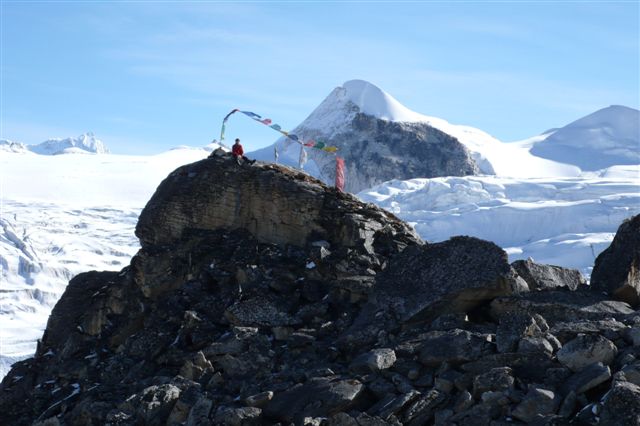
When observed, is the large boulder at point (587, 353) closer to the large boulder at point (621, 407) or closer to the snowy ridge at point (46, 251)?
the large boulder at point (621, 407)

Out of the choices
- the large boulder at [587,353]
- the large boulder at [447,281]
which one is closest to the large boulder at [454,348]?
the large boulder at [587,353]

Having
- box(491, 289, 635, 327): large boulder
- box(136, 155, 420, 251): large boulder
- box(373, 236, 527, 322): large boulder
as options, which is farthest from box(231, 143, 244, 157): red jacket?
box(491, 289, 635, 327): large boulder

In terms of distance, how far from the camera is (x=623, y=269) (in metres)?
19.7

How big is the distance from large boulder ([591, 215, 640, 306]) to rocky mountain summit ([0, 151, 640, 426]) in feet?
0.09

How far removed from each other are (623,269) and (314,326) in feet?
18.1

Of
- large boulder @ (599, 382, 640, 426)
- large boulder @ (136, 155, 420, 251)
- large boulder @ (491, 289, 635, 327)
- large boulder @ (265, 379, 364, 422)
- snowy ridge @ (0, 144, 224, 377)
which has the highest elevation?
large boulder @ (136, 155, 420, 251)

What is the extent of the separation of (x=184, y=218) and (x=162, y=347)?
4.52 metres

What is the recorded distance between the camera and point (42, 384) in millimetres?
21531

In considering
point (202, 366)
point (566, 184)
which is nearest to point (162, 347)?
point (202, 366)

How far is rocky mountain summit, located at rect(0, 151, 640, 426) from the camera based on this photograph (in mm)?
15406

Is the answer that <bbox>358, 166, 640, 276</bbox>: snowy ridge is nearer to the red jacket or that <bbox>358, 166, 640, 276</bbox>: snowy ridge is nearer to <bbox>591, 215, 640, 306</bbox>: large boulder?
the red jacket

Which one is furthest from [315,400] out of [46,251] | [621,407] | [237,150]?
[46,251]

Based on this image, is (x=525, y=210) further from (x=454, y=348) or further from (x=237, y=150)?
(x=454, y=348)

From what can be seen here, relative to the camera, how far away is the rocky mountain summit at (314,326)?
1541 centimetres
